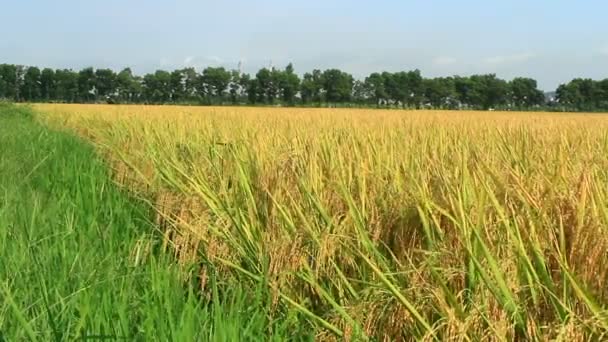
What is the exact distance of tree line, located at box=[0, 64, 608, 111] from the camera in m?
65.2

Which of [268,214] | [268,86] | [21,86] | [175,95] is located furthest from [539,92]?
[268,214]

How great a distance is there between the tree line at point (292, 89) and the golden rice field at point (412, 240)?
197 ft

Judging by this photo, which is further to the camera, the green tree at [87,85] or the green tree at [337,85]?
the green tree at [87,85]

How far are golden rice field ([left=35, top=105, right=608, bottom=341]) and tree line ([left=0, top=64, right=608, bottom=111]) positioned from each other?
2363 inches

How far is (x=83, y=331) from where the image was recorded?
188 centimetres

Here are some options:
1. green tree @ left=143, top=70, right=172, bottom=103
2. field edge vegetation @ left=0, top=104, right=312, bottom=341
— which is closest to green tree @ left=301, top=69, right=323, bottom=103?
green tree @ left=143, top=70, right=172, bottom=103

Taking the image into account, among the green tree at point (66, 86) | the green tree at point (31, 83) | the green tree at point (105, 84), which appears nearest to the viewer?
the green tree at point (105, 84)

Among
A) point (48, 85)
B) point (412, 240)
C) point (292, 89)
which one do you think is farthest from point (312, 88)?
→ point (412, 240)

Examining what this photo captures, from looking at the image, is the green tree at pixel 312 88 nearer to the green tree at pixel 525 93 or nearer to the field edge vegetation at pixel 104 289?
the green tree at pixel 525 93

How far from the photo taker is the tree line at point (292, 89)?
65250 mm

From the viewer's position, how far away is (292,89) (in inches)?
2886

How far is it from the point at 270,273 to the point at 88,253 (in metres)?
0.84

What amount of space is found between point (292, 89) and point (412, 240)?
71.8m

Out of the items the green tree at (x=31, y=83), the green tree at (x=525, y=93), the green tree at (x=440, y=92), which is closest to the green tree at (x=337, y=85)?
the green tree at (x=440, y=92)
